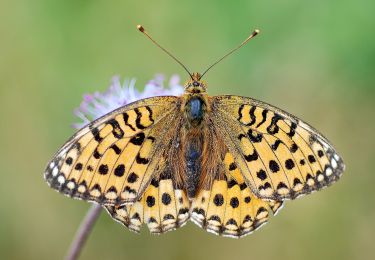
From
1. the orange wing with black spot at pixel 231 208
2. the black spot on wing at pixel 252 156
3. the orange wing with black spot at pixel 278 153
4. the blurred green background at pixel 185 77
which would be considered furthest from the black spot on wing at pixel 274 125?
the blurred green background at pixel 185 77

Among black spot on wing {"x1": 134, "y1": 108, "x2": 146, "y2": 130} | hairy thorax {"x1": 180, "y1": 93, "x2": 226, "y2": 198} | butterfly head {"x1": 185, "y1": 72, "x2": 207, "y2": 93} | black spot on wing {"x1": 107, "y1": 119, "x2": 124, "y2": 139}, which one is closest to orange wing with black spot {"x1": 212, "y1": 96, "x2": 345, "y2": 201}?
hairy thorax {"x1": 180, "y1": 93, "x2": 226, "y2": 198}

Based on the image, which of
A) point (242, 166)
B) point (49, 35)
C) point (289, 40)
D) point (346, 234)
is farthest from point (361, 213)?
point (49, 35)

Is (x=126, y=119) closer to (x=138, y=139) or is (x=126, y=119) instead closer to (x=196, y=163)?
(x=138, y=139)

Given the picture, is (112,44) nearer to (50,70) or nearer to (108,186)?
(50,70)

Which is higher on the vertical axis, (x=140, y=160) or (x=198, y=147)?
(x=198, y=147)

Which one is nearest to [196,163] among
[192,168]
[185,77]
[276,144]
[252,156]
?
[192,168]
